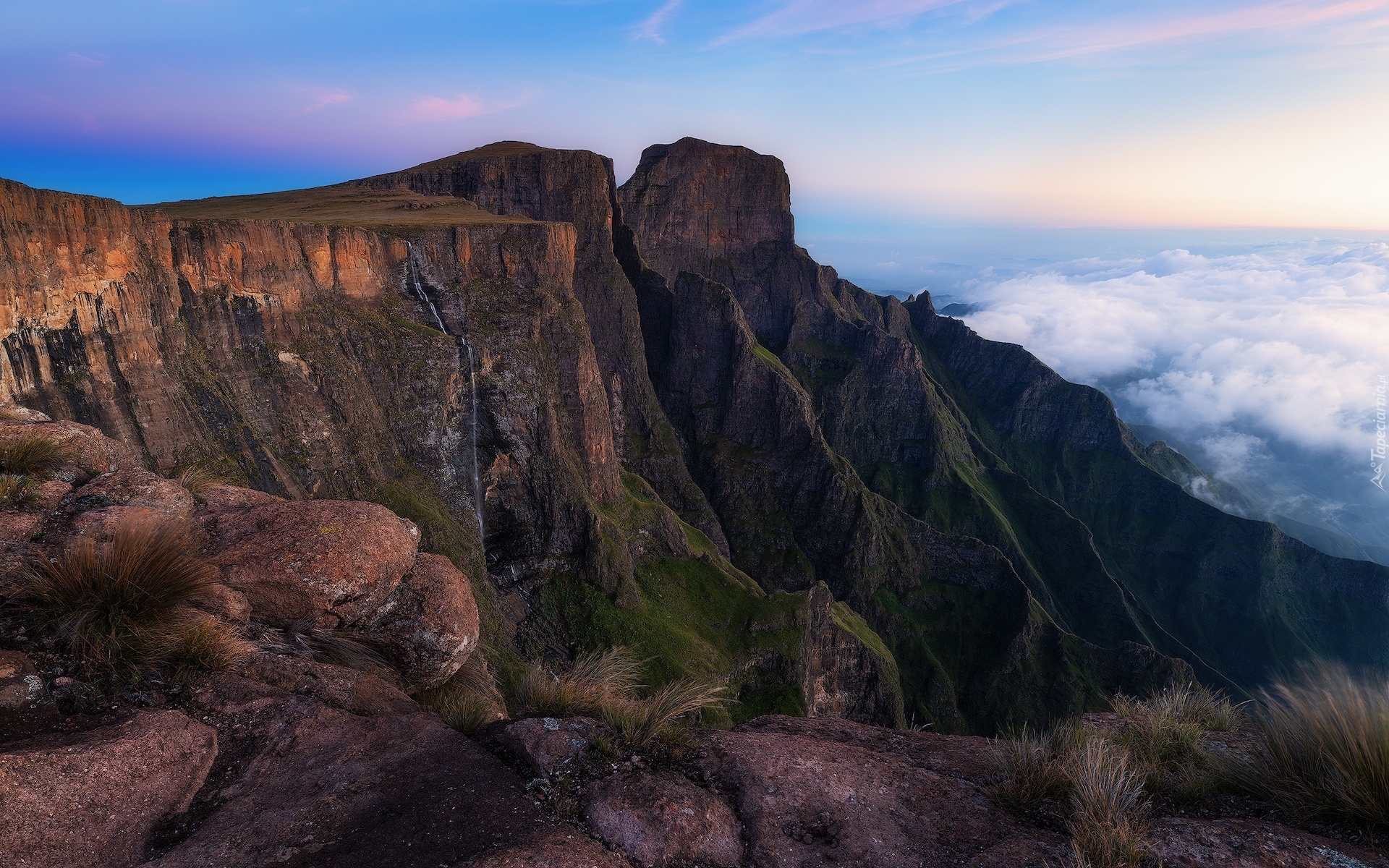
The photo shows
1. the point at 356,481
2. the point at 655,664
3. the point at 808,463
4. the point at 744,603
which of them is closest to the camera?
the point at 356,481

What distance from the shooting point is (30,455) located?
21.8 ft

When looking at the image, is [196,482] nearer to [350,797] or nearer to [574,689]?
[350,797]

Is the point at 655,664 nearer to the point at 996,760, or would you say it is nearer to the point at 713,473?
the point at 996,760

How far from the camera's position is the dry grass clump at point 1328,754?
12.6 ft

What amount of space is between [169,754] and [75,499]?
4.00m

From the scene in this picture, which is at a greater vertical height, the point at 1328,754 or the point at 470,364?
the point at 470,364

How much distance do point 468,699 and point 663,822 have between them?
285 cm

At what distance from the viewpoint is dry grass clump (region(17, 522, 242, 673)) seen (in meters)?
4.64

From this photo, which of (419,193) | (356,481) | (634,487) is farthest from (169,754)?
(419,193)

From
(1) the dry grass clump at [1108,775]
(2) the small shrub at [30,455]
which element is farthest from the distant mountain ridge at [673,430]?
(2) the small shrub at [30,455]

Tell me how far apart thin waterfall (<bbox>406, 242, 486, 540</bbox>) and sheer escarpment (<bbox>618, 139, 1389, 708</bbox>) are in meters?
33.4

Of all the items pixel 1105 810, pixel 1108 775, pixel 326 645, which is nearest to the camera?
pixel 1105 810

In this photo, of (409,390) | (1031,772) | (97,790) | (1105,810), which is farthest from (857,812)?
(409,390)

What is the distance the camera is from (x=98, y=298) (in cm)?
1556
